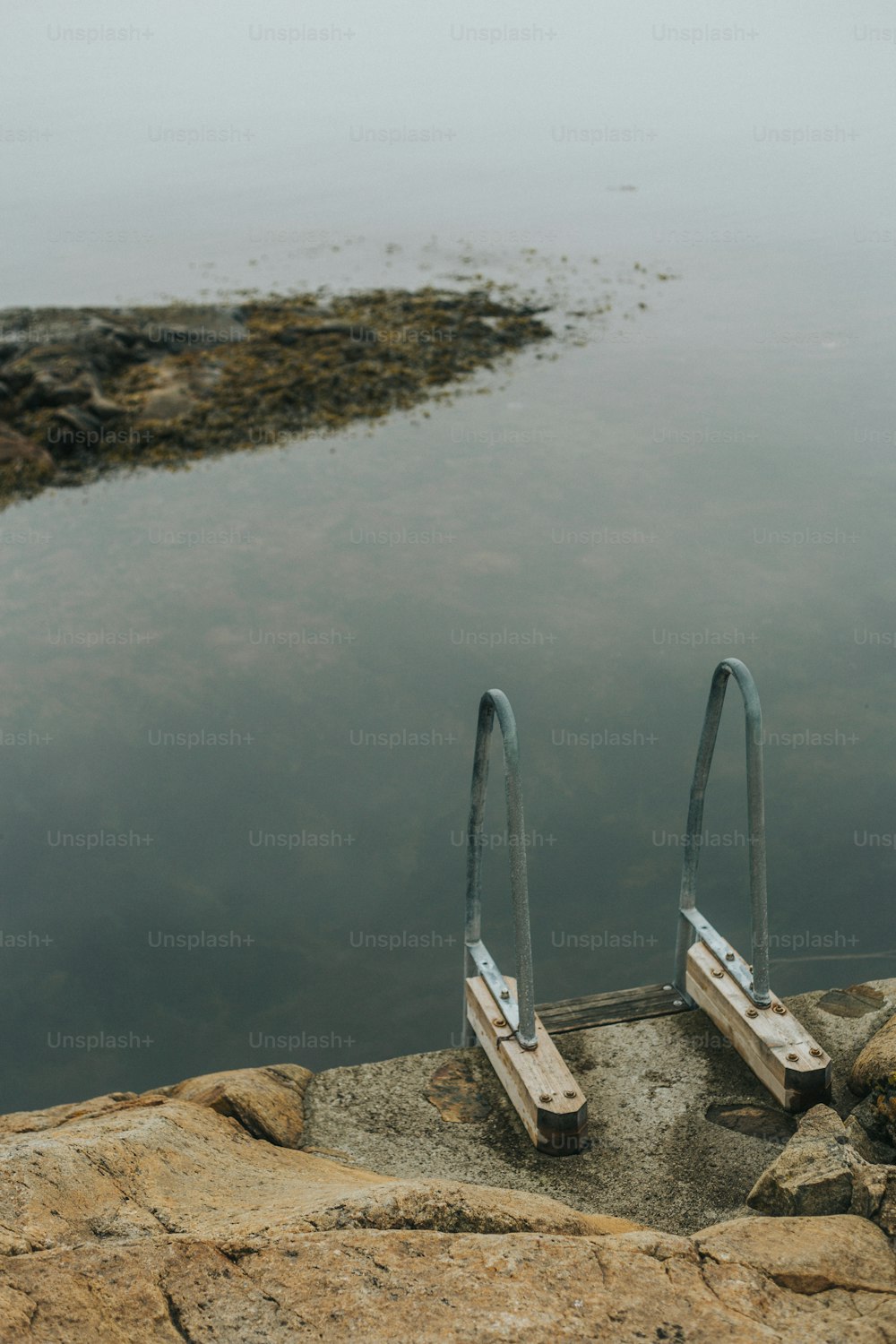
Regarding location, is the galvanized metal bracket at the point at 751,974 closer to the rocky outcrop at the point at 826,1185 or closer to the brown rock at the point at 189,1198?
the rocky outcrop at the point at 826,1185

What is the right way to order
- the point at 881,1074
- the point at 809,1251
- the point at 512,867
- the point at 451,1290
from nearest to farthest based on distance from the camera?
the point at 451,1290
the point at 809,1251
the point at 881,1074
the point at 512,867

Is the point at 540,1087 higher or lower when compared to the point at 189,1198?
lower

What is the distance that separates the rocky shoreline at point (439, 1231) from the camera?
3150mm

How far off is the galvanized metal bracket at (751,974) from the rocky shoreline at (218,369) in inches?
493

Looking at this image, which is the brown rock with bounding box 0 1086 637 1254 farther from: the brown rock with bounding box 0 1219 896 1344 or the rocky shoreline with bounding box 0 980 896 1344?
the brown rock with bounding box 0 1219 896 1344

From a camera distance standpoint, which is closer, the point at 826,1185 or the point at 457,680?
the point at 826,1185

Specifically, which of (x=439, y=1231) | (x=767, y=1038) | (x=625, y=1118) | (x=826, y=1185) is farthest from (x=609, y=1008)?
(x=439, y=1231)

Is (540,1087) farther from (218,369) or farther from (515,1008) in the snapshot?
(218,369)

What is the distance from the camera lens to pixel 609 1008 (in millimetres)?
5973

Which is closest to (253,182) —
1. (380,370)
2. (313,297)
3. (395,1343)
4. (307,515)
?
(313,297)

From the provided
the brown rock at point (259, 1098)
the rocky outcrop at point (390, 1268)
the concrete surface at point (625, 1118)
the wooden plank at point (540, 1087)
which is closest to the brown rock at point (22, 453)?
the brown rock at point (259, 1098)

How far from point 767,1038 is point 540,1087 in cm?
101

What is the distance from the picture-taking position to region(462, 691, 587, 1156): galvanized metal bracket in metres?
4.88

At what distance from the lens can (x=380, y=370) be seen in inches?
754
